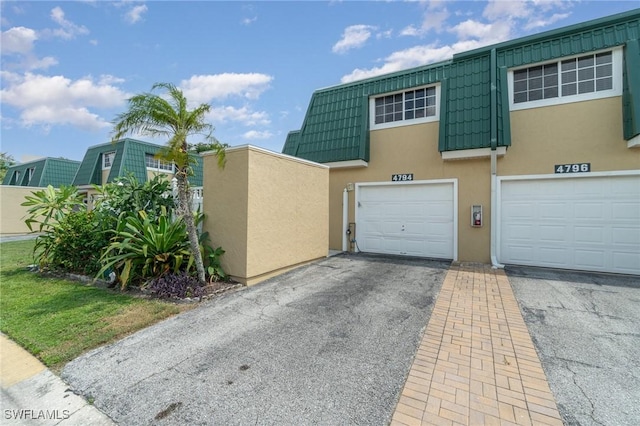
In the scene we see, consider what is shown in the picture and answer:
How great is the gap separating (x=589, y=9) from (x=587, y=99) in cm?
228

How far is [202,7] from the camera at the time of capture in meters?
7.66

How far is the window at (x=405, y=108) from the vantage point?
9.27m

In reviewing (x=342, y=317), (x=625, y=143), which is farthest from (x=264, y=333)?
(x=625, y=143)

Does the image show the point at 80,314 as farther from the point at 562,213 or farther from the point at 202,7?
the point at 562,213

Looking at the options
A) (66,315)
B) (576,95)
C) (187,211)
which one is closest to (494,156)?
(576,95)

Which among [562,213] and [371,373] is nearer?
[371,373]

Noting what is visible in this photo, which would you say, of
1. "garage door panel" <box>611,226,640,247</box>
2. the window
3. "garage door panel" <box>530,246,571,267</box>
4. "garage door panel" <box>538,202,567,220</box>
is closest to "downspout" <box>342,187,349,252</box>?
the window

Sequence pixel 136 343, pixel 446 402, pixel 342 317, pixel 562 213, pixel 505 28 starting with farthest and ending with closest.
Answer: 1. pixel 505 28
2. pixel 562 213
3. pixel 342 317
4. pixel 136 343
5. pixel 446 402

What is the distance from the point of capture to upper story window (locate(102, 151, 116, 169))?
19984 mm

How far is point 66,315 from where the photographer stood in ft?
15.3

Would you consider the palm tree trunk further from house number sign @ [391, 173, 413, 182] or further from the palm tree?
house number sign @ [391, 173, 413, 182]

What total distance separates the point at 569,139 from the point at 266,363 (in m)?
9.01

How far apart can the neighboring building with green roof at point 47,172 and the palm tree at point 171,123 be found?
23.2 metres

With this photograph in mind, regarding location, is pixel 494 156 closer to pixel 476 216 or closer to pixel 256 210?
pixel 476 216
